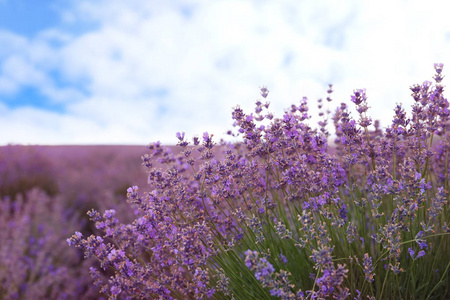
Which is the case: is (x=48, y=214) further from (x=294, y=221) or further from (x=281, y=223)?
(x=281, y=223)

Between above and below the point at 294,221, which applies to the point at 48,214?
below

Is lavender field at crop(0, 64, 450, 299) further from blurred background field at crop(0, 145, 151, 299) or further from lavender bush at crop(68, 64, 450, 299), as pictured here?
blurred background field at crop(0, 145, 151, 299)

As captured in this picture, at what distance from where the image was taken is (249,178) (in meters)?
2.26

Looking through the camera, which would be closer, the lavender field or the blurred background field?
the lavender field

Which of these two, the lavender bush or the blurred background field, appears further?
the blurred background field

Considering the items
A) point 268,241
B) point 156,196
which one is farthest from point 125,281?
point 268,241

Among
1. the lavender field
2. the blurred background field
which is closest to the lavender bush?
the lavender field

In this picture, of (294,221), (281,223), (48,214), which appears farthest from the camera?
(48,214)

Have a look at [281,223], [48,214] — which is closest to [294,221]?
[281,223]

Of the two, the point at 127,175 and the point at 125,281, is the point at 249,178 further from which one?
the point at 127,175

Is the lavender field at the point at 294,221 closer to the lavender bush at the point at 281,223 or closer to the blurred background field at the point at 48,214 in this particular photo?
the lavender bush at the point at 281,223

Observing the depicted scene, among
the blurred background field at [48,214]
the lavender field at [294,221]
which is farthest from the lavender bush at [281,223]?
the blurred background field at [48,214]

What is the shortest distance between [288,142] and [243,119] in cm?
30

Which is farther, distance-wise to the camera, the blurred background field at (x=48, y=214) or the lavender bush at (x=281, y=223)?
the blurred background field at (x=48, y=214)
